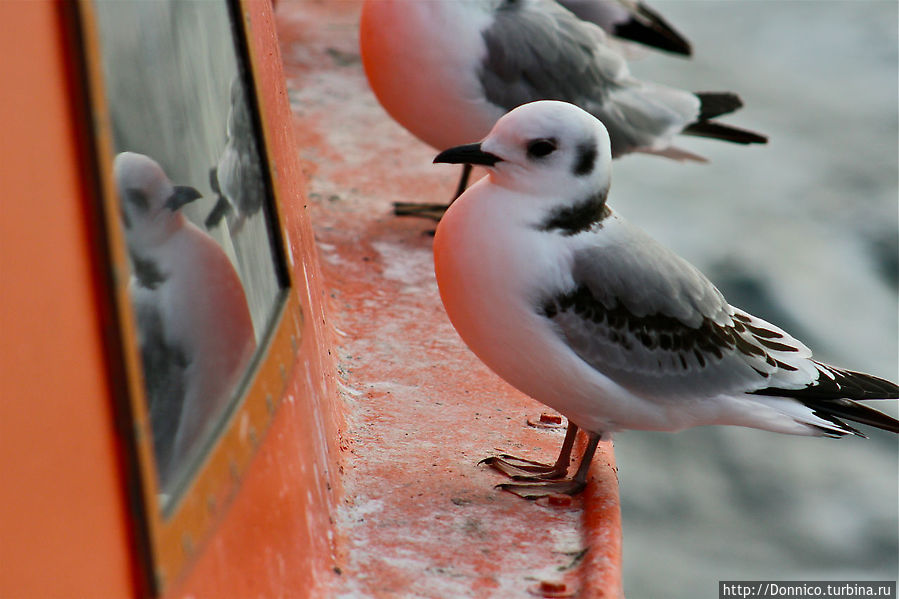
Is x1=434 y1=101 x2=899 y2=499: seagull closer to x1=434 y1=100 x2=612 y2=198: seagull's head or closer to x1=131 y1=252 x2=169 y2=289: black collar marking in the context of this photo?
x1=434 y1=100 x2=612 y2=198: seagull's head

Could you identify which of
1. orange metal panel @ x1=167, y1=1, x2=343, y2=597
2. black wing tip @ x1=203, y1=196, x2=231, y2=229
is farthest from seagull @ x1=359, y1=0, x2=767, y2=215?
black wing tip @ x1=203, y1=196, x2=231, y2=229

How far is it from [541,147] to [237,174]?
654 millimetres

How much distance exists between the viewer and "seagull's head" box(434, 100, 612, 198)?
6.66 feet

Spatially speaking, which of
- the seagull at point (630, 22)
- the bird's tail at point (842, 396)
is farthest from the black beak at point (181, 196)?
the seagull at point (630, 22)

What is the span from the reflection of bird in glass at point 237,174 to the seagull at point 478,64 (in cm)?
138

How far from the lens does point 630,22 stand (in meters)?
4.21

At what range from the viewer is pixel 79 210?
1142 millimetres

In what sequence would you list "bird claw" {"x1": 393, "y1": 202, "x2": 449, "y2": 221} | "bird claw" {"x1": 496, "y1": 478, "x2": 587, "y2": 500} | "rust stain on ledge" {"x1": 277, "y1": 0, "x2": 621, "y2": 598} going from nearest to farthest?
1. "rust stain on ledge" {"x1": 277, "y1": 0, "x2": 621, "y2": 598}
2. "bird claw" {"x1": 496, "y1": 478, "x2": 587, "y2": 500}
3. "bird claw" {"x1": 393, "y1": 202, "x2": 449, "y2": 221}

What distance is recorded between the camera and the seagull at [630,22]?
4133 millimetres

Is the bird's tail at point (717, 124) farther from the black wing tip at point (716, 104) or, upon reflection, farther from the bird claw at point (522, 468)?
the bird claw at point (522, 468)

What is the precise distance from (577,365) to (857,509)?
3.16 m

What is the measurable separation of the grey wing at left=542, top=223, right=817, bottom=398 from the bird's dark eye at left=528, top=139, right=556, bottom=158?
0.18m

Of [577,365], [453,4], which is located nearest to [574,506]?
[577,365]

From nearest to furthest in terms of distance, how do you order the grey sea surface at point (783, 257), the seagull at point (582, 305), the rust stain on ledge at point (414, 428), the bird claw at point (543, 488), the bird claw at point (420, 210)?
the rust stain on ledge at point (414, 428) → the seagull at point (582, 305) → the bird claw at point (543, 488) → the bird claw at point (420, 210) → the grey sea surface at point (783, 257)
